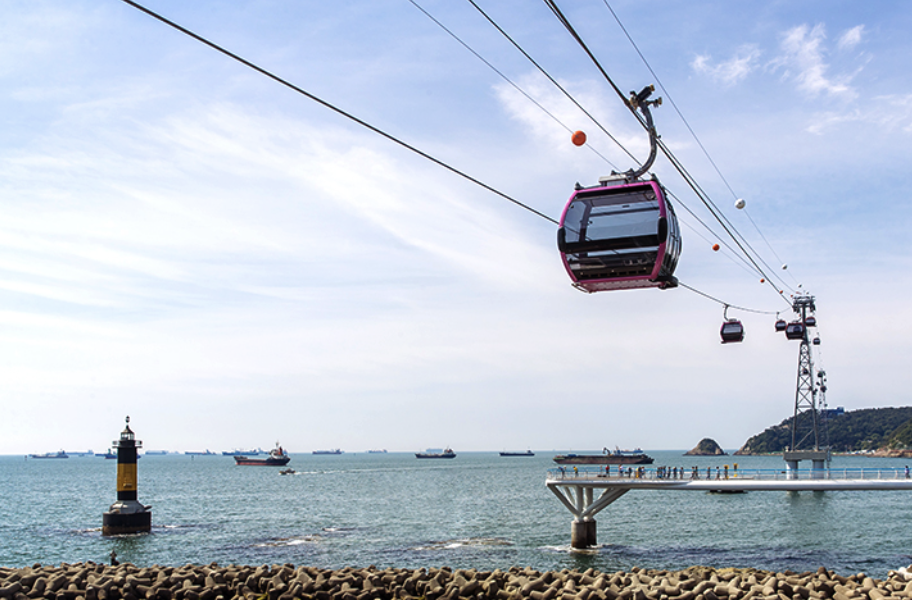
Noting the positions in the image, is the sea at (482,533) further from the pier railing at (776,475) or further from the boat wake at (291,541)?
the pier railing at (776,475)

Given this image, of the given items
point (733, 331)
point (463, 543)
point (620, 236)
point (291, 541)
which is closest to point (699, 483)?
point (733, 331)

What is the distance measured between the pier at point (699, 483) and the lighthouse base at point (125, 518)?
2842 cm

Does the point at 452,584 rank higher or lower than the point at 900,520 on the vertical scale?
Answer: higher

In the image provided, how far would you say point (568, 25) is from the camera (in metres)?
10.1

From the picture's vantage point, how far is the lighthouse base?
50062mm

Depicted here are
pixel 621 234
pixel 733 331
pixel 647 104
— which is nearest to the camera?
pixel 647 104

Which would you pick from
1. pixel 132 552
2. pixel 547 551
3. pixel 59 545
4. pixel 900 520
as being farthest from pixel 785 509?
pixel 59 545

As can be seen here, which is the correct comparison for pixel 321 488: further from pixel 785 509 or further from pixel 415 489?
pixel 785 509

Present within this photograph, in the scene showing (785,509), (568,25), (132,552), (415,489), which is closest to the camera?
(568,25)

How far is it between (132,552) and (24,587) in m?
25.7

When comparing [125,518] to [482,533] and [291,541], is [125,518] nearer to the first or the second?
[291,541]

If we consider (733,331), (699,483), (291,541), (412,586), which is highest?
(733,331)

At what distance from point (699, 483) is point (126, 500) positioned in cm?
3660

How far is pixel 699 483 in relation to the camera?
1543 inches
